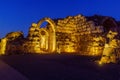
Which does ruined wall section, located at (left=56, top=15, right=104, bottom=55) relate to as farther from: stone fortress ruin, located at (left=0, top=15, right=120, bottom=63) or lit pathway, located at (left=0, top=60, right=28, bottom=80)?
lit pathway, located at (left=0, top=60, right=28, bottom=80)

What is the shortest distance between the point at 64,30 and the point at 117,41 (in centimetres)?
909

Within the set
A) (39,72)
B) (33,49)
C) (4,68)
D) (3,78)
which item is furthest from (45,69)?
(33,49)

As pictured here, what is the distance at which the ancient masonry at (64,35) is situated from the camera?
74.2 feet

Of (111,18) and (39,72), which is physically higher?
(111,18)

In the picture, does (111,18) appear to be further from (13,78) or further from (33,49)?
(13,78)

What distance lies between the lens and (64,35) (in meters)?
24.7

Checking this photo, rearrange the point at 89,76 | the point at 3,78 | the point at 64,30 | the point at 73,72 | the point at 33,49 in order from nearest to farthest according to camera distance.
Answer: the point at 3,78
the point at 89,76
the point at 73,72
the point at 33,49
the point at 64,30

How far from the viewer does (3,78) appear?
9.62m

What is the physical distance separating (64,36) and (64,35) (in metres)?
0.11

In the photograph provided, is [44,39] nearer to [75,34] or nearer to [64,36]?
[64,36]

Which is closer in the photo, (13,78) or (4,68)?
(13,78)

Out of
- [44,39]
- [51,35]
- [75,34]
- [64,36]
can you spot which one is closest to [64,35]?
[64,36]

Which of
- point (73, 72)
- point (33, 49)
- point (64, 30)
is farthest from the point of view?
point (64, 30)

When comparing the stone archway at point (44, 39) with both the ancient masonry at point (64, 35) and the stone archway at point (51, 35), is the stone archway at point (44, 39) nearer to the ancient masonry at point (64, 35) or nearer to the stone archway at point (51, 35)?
the ancient masonry at point (64, 35)
